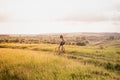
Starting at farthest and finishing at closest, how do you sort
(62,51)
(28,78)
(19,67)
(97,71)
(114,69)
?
(62,51) → (114,69) → (97,71) → (19,67) → (28,78)

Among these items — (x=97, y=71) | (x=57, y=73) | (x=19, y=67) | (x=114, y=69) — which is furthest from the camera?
(x=114, y=69)

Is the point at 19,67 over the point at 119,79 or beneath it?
over

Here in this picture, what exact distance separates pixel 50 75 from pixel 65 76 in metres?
0.39

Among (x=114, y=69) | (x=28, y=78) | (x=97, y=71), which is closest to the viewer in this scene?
(x=28, y=78)

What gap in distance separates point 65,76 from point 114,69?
3.05 m

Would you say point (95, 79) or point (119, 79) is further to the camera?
point (119, 79)

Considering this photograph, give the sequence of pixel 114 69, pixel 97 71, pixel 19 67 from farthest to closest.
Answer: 1. pixel 114 69
2. pixel 97 71
3. pixel 19 67

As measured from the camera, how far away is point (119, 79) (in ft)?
19.8

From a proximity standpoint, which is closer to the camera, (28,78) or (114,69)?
(28,78)

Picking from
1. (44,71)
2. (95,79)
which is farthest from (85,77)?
(44,71)

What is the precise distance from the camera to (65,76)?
17.5 feet

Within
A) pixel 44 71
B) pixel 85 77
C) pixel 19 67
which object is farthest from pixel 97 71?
pixel 19 67

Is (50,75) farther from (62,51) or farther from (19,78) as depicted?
(62,51)

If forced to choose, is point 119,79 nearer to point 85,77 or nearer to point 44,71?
point 85,77
